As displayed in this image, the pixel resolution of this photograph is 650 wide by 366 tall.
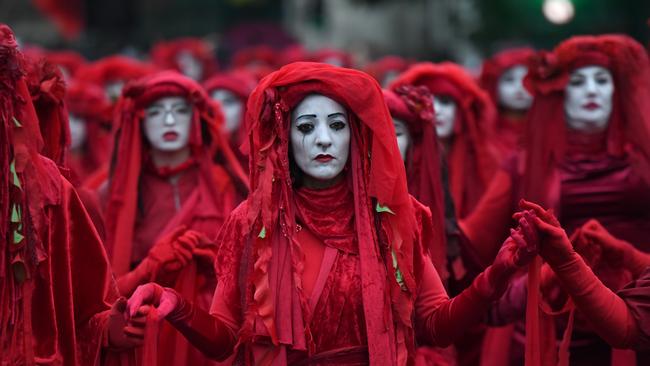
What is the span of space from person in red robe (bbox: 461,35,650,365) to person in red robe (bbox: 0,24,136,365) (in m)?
2.61

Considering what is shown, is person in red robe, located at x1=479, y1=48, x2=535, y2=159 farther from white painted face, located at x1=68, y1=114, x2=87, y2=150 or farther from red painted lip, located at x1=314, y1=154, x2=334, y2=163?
red painted lip, located at x1=314, y1=154, x2=334, y2=163

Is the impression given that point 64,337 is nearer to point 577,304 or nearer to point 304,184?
point 304,184

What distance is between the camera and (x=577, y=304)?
17.4 feet

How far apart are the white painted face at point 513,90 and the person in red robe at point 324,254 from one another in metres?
6.36

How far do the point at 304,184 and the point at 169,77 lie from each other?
7.87ft

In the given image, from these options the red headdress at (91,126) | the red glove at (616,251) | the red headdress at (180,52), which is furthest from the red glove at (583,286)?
the red headdress at (180,52)

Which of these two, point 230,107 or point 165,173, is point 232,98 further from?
point 165,173

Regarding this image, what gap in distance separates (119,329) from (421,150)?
7.52 ft

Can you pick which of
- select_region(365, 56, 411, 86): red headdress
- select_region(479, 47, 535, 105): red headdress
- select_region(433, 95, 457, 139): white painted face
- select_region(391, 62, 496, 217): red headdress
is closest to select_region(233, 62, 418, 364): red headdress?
select_region(391, 62, 496, 217): red headdress

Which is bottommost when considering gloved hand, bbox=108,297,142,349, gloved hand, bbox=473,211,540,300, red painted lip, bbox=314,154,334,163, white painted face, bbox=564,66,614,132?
gloved hand, bbox=108,297,142,349

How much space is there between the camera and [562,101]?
7578 millimetres

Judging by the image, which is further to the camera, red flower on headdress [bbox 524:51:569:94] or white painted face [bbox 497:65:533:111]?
white painted face [bbox 497:65:533:111]

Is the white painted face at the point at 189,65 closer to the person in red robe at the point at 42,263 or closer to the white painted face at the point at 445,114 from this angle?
the white painted face at the point at 445,114

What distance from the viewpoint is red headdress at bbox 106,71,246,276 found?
7.22 meters
